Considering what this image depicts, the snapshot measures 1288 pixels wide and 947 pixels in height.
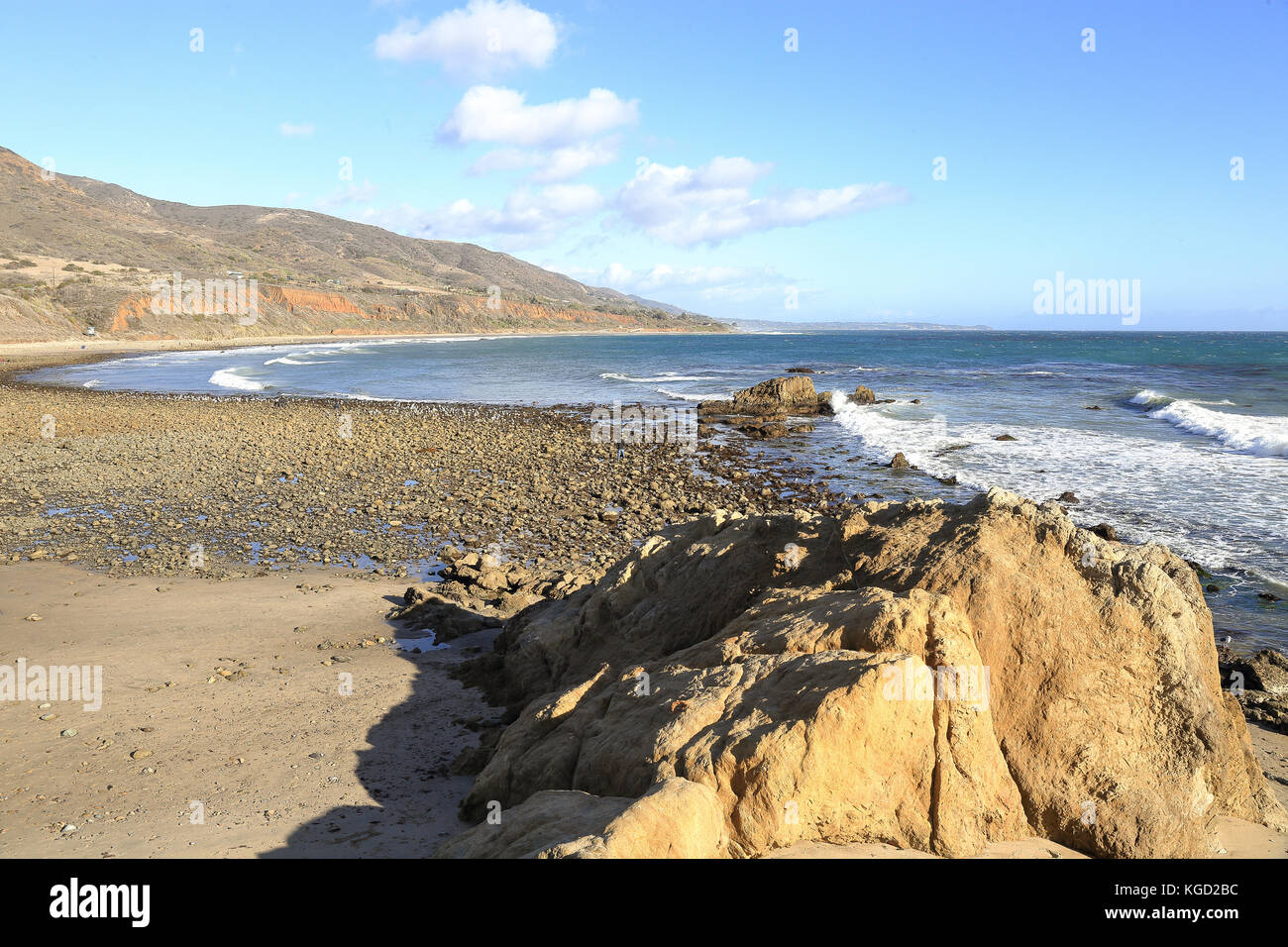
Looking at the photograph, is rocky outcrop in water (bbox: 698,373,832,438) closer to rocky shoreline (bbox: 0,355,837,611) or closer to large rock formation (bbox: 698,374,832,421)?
large rock formation (bbox: 698,374,832,421)

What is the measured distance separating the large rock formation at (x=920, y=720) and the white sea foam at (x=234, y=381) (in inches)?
1478

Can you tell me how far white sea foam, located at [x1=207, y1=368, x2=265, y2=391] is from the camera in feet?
123

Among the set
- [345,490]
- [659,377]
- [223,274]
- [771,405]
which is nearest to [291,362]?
[659,377]

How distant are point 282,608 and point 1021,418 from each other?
28.0 m

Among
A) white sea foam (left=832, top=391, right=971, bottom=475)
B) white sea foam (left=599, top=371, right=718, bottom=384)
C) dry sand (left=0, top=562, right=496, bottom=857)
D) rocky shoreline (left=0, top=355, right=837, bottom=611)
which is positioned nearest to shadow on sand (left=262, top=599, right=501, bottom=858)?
dry sand (left=0, top=562, right=496, bottom=857)

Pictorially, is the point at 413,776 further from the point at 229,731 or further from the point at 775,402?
the point at 775,402

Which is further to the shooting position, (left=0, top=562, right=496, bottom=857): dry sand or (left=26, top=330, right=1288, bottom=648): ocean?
(left=26, top=330, right=1288, bottom=648): ocean

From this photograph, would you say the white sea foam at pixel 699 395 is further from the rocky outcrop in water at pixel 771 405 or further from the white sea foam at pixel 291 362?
the white sea foam at pixel 291 362

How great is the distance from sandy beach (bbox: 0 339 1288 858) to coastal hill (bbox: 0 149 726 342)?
52.7 m

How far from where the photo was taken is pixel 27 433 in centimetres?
2206

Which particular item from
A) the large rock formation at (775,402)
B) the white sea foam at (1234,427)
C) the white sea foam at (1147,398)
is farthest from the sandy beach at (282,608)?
the white sea foam at (1147,398)
